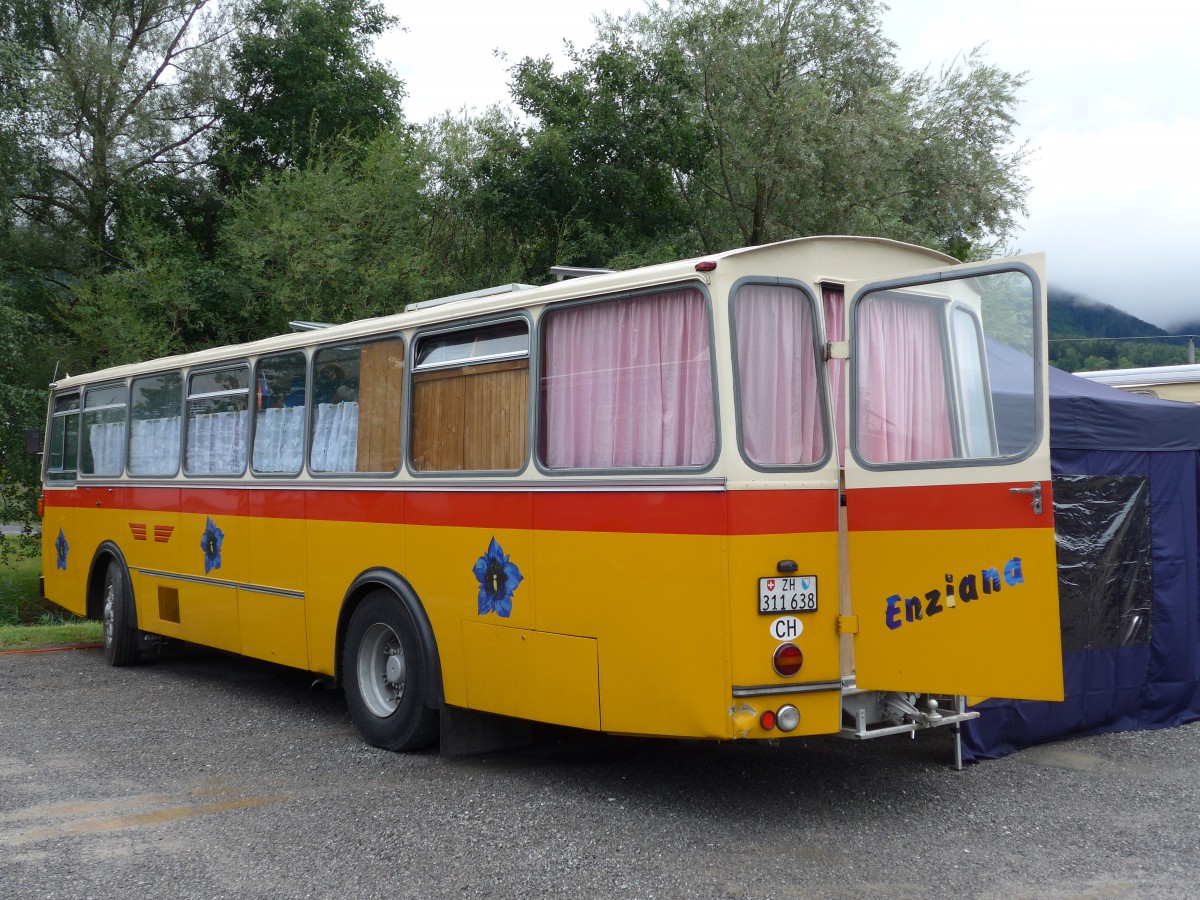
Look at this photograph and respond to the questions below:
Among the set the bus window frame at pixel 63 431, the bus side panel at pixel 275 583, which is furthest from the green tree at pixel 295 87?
the bus side panel at pixel 275 583

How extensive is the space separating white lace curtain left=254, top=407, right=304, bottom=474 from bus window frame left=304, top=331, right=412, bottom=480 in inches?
2.7

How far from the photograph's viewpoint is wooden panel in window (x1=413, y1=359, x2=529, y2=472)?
648cm

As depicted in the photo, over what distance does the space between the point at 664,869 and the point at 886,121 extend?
1965 cm

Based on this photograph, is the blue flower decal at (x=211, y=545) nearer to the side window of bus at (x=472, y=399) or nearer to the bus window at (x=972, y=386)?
the side window of bus at (x=472, y=399)

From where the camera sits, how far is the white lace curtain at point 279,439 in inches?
324

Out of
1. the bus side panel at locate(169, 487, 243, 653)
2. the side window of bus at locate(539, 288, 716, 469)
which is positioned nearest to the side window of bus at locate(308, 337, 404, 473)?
the bus side panel at locate(169, 487, 243, 653)

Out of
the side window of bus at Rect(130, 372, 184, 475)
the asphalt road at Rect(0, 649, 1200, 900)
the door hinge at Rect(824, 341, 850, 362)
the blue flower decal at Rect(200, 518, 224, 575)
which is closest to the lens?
the asphalt road at Rect(0, 649, 1200, 900)

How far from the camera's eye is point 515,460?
6.44 m

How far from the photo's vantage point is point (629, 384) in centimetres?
590

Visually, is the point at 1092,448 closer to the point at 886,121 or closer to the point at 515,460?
the point at 515,460

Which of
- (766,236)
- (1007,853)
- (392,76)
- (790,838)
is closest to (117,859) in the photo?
(790,838)

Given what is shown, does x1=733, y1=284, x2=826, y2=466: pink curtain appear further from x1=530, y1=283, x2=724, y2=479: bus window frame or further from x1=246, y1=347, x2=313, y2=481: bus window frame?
x1=246, y1=347, x2=313, y2=481: bus window frame

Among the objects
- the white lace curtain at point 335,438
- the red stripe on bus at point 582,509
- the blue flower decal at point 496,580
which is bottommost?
the blue flower decal at point 496,580

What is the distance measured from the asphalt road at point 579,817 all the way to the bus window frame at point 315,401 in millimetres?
1710
